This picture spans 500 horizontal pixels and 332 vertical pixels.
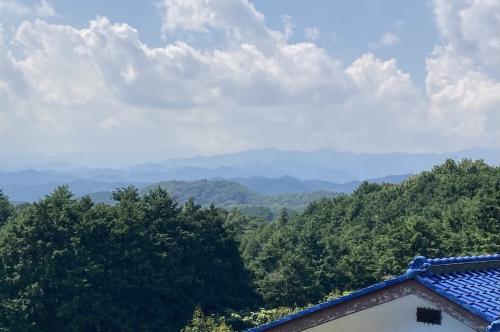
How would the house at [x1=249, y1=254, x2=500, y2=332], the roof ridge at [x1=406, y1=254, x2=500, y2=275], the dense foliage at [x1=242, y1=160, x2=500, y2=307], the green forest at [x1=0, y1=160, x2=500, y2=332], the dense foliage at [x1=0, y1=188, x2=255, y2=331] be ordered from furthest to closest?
the dense foliage at [x1=242, y1=160, x2=500, y2=307] → the green forest at [x1=0, y1=160, x2=500, y2=332] → the dense foliage at [x1=0, y1=188, x2=255, y2=331] → the roof ridge at [x1=406, y1=254, x2=500, y2=275] → the house at [x1=249, y1=254, x2=500, y2=332]

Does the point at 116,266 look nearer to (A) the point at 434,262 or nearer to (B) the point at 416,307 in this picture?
Result: (A) the point at 434,262

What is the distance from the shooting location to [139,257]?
40.3 meters

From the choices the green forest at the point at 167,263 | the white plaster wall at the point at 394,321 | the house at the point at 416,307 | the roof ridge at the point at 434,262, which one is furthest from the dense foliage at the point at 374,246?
the white plaster wall at the point at 394,321

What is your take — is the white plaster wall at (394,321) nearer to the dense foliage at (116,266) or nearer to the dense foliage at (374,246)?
the dense foliage at (116,266)

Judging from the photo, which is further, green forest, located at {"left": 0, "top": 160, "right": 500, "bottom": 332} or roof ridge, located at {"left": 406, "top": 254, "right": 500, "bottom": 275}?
green forest, located at {"left": 0, "top": 160, "right": 500, "bottom": 332}

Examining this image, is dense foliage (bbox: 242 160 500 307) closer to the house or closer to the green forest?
the green forest

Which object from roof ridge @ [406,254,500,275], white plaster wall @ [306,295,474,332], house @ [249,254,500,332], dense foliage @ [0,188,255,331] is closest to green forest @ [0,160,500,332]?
dense foliage @ [0,188,255,331]

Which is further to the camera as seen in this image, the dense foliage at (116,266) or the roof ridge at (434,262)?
the dense foliage at (116,266)

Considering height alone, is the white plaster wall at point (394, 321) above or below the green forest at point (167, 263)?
above

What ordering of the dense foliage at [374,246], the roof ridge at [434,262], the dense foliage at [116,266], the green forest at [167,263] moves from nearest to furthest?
1. the roof ridge at [434,262]
2. the dense foliage at [116,266]
3. the green forest at [167,263]
4. the dense foliage at [374,246]

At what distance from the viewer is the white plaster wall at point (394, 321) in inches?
357

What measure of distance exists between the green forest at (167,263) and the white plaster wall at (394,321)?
73.3ft

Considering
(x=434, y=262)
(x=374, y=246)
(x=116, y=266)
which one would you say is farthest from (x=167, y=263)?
(x=434, y=262)

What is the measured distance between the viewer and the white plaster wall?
907 centimetres
